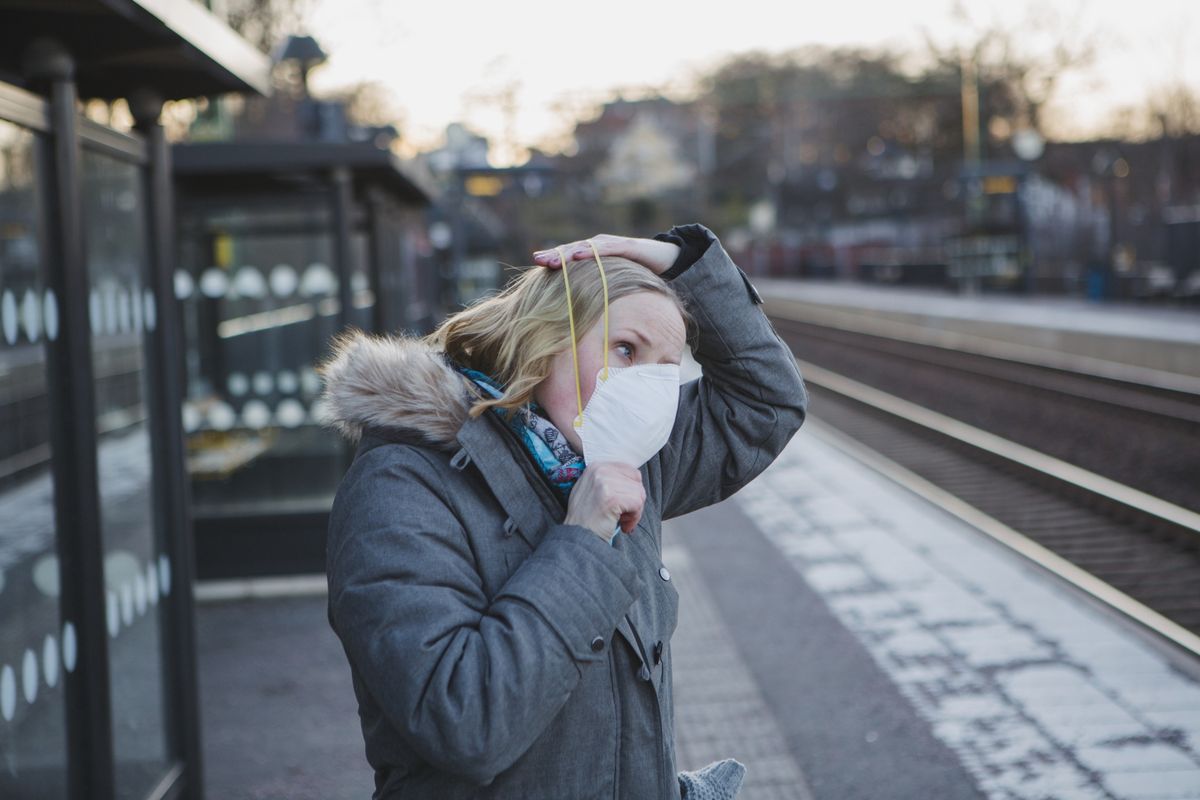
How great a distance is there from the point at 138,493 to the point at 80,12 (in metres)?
1.65

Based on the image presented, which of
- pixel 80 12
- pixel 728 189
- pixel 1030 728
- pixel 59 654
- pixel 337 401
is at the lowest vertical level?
pixel 1030 728

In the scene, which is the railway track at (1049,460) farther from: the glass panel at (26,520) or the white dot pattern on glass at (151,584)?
the glass panel at (26,520)

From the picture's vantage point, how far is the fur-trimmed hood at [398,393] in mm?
1965

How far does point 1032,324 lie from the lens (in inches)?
1035

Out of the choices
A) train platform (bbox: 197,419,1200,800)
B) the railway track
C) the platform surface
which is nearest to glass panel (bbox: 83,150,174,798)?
train platform (bbox: 197,419,1200,800)

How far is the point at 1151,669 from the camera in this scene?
542 centimetres

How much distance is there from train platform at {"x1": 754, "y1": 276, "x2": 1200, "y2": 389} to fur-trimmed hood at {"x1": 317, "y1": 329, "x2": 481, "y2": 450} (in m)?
9.58

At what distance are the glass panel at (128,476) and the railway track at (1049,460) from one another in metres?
4.52

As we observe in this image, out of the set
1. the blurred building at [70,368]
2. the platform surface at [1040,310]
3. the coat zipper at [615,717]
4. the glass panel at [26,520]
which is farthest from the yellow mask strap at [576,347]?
the platform surface at [1040,310]

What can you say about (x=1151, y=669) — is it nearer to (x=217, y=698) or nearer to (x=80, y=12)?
(x=217, y=698)

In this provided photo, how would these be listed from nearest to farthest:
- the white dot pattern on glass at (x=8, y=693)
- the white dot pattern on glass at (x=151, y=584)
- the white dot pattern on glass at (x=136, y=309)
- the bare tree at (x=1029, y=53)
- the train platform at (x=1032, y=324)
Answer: the white dot pattern on glass at (x=8, y=693)
the white dot pattern on glass at (x=136, y=309)
the white dot pattern on glass at (x=151, y=584)
the train platform at (x=1032, y=324)
the bare tree at (x=1029, y=53)

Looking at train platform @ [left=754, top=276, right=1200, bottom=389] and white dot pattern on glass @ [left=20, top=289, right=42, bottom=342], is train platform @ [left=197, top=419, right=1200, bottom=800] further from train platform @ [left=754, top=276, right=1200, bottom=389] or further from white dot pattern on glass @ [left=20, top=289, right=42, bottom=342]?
train platform @ [left=754, top=276, right=1200, bottom=389]

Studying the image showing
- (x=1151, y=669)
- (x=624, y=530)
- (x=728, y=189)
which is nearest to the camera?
(x=624, y=530)

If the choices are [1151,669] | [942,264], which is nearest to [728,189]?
[942,264]
